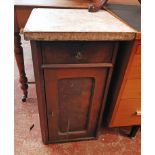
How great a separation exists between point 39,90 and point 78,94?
21 centimetres

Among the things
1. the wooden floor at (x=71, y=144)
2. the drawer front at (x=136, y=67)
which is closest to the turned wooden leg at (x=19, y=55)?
the wooden floor at (x=71, y=144)

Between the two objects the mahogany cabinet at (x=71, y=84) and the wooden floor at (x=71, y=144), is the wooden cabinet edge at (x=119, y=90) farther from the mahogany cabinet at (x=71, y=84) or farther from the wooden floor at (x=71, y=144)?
the wooden floor at (x=71, y=144)

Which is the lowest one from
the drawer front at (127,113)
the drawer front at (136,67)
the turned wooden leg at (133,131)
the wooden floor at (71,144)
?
the wooden floor at (71,144)

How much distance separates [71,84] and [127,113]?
407mm

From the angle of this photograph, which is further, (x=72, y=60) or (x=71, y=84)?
(x=71, y=84)

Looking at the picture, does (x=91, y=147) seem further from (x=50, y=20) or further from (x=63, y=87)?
(x=50, y=20)

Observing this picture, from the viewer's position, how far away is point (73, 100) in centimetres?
91

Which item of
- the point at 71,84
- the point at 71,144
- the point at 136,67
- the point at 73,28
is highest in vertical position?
the point at 73,28

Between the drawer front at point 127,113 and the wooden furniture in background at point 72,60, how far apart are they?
0.11 meters

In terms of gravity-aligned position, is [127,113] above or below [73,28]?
below

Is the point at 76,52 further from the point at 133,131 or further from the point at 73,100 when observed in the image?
the point at 133,131

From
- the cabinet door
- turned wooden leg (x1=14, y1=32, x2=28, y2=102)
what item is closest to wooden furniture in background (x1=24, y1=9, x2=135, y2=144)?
the cabinet door

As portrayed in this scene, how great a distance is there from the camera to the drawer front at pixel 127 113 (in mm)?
940

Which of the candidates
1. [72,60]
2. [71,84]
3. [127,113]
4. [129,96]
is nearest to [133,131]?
[127,113]
